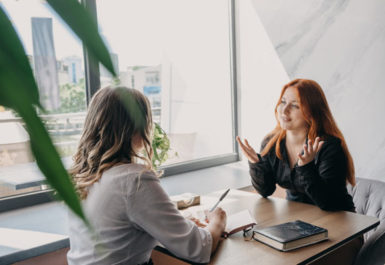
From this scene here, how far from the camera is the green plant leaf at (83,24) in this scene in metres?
0.13

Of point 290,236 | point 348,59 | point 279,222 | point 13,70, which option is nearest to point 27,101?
point 13,70

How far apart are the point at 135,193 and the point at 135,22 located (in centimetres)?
179

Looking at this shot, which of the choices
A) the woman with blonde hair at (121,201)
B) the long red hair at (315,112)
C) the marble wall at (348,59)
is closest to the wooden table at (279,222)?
the woman with blonde hair at (121,201)

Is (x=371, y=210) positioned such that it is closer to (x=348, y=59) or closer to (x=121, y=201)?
(x=348, y=59)

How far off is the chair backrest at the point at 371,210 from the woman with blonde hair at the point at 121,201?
721 mm

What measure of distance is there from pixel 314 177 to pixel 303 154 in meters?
0.14

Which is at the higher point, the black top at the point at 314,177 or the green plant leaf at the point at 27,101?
the green plant leaf at the point at 27,101

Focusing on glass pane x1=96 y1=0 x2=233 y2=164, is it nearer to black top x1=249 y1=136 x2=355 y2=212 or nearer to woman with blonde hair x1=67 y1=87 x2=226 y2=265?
black top x1=249 y1=136 x2=355 y2=212

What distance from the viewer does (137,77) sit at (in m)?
2.81

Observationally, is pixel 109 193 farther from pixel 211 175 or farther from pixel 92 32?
pixel 211 175

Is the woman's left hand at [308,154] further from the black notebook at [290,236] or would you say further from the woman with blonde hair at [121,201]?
the woman with blonde hair at [121,201]

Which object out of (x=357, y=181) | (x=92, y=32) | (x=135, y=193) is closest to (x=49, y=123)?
(x=92, y=32)

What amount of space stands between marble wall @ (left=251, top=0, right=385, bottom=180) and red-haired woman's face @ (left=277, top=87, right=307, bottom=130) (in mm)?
777

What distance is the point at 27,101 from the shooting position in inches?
4.7
